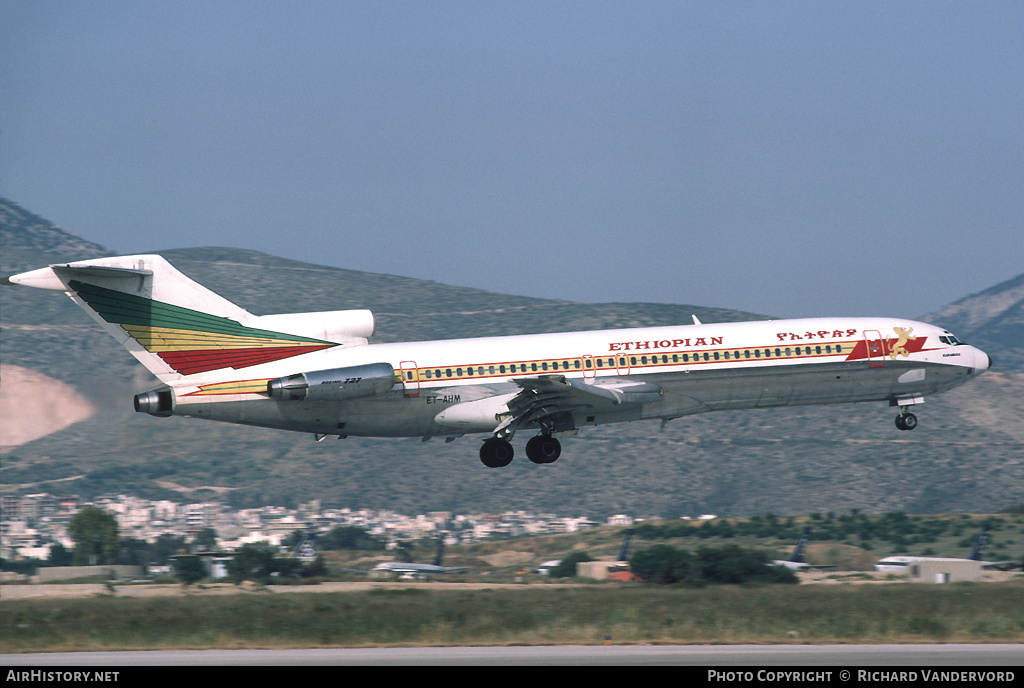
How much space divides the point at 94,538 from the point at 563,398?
46.1 meters

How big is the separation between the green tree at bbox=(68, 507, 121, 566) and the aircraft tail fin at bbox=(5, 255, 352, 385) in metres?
36.9

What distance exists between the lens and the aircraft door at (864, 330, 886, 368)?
120 feet

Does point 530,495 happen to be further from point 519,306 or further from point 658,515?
point 519,306

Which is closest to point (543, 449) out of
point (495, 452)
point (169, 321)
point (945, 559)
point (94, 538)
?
point (495, 452)

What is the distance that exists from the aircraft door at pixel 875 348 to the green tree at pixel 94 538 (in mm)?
45790

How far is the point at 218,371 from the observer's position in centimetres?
3225

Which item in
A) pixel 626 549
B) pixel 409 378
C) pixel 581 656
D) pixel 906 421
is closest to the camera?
pixel 581 656

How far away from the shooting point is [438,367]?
3316 cm

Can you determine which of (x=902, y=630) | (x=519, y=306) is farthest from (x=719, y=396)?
(x=519, y=306)

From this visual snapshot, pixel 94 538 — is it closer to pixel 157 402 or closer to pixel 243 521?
pixel 243 521

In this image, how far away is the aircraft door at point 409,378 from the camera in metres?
32.9

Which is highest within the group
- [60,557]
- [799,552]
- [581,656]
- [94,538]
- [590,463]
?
[590,463]
